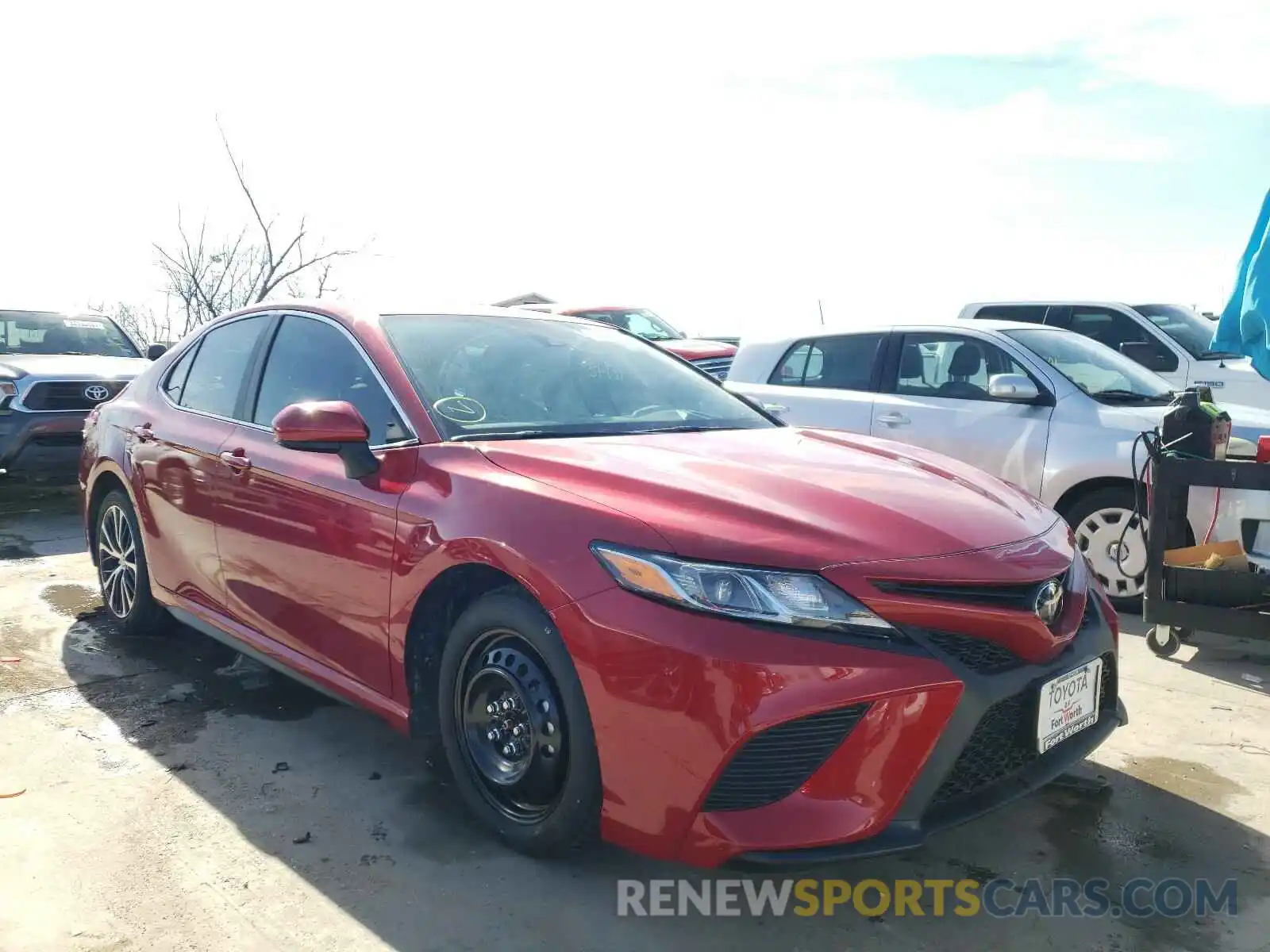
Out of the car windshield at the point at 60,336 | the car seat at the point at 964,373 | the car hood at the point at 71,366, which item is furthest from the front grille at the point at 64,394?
the car seat at the point at 964,373

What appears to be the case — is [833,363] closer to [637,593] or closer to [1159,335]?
[1159,335]

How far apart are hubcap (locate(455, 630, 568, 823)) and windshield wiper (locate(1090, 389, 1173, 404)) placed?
14.1ft

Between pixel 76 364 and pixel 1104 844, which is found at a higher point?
pixel 76 364

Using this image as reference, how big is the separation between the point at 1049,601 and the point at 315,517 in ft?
7.01

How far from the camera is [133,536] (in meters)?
4.50

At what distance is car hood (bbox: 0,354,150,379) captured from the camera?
8195 mm

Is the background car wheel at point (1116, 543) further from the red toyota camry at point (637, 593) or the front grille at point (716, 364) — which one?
the front grille at point (716, 364)

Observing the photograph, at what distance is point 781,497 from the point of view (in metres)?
2.57

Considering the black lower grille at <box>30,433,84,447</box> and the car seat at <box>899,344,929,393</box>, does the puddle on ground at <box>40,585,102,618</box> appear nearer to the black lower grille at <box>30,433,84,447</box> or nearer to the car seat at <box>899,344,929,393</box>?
the black lower grille at <box>30,433,84,447</box>

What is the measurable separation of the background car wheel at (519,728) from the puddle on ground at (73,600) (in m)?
3.22

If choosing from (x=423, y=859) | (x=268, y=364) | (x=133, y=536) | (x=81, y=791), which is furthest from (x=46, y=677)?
(x=423, y=859)

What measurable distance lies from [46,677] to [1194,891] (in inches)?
162

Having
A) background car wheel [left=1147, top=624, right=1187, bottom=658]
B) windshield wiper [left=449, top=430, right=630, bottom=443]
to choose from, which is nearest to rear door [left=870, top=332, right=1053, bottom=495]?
background car wheel [left=1147, top=624, right=1187, bottom=658]

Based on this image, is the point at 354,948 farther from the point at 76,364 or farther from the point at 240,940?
the point at 76,364
